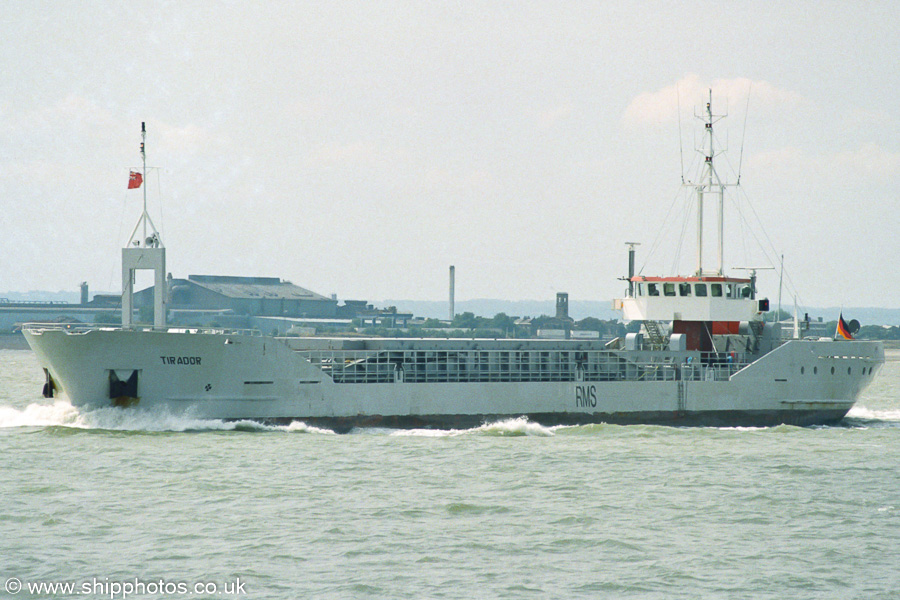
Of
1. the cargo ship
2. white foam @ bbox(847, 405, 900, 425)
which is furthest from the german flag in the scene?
white foam @ bbox(847, 405, 900, 425)

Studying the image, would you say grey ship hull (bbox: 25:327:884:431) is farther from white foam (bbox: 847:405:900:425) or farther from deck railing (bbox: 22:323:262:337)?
white foam (bbox: 847:405:900:425)

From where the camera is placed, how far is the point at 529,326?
134500mm

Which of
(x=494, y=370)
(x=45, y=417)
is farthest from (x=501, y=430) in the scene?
(x=45, y=417)

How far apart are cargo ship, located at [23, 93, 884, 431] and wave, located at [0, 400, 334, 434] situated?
243mm

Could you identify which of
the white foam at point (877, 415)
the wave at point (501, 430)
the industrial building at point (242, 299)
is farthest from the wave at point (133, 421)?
the industrial building at point (242, 299)

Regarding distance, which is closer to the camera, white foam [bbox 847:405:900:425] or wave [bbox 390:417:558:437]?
wave [bbox 390:417:558:437]

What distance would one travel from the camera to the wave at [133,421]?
2878 centimetres

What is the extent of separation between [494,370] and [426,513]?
1473cm

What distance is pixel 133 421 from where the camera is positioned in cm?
2883

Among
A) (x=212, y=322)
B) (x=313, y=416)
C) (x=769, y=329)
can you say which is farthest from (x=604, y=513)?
(x=212, y=322)

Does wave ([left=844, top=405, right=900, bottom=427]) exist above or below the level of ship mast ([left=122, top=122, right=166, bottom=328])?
below

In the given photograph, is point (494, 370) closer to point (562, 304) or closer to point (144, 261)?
point (144, 261)

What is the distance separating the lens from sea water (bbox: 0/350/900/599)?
52.2 ft

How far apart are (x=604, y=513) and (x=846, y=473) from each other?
8864mm
